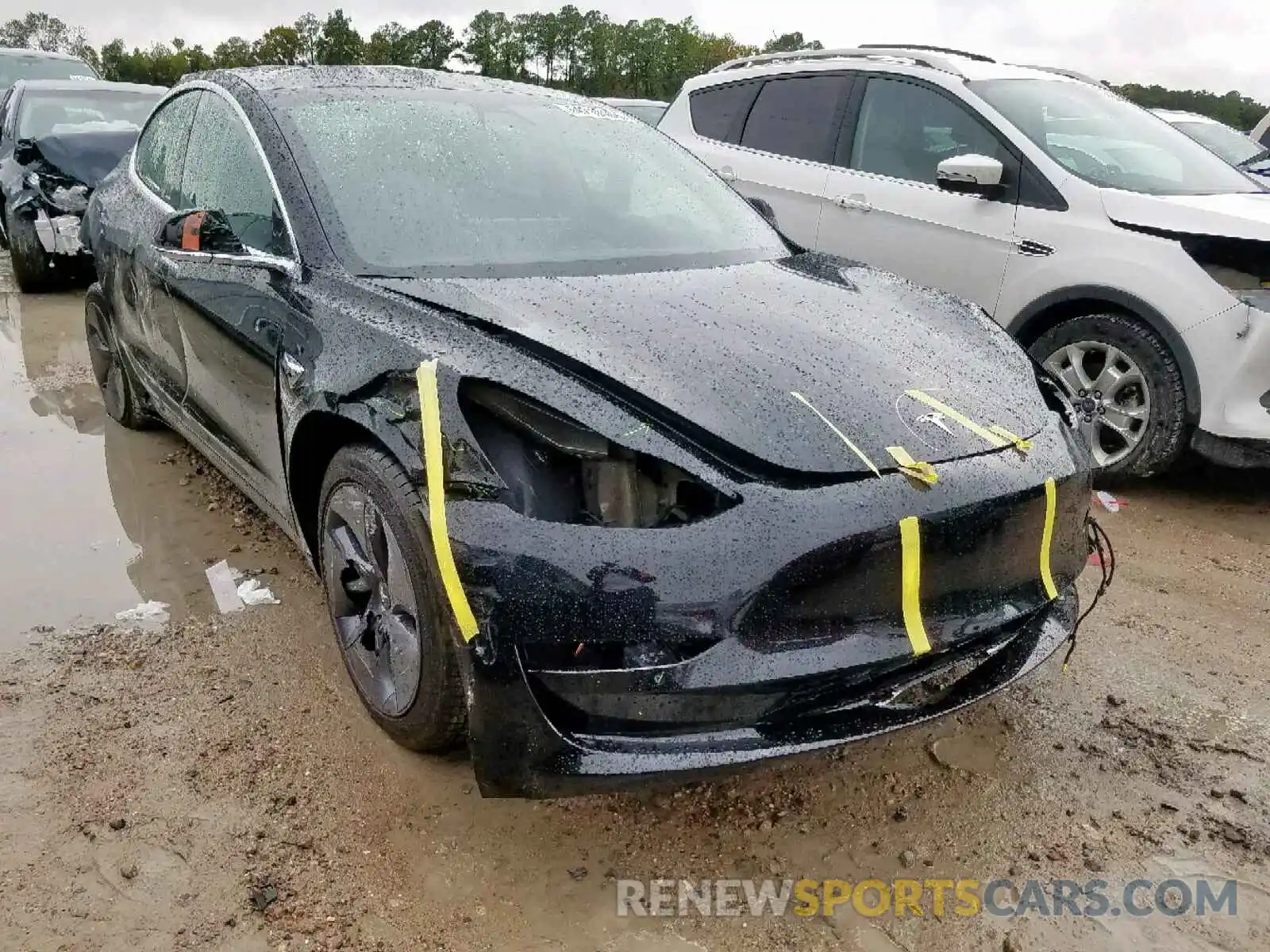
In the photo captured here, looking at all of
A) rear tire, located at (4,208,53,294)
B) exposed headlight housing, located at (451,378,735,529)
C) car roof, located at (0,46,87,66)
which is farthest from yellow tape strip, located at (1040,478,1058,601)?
car roof, located at (0,46,87,66)

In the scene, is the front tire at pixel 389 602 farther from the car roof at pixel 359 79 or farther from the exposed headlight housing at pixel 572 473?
the car roof at pixel 359 79

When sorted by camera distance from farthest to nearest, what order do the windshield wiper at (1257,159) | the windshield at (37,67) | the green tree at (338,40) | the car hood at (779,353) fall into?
1. the green tree at (338,40)
2. the windshield at (37,67)
3. the windshield wiper at (1257,159)
4. the car hood at (779,353)

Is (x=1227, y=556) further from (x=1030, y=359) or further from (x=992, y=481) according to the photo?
(x=992, y=481)

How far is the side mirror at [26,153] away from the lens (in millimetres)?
7953

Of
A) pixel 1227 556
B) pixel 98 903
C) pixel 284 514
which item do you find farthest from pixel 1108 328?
pixel 98 903

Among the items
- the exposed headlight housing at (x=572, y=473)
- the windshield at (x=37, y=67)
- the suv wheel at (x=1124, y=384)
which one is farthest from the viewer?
the windshield at (x=37, y=67)

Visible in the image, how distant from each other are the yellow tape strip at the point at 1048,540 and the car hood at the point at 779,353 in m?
0.17

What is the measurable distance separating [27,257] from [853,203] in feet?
20.6

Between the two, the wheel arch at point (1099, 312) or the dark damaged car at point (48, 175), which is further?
the dark damaged car at point (48, 175)

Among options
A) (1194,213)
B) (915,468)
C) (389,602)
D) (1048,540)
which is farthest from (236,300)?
(1194,213)

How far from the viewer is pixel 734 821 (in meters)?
2.32

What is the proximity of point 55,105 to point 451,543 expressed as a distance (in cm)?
874

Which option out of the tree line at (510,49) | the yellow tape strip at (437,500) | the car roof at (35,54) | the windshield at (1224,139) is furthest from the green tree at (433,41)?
the yellow tape strip at (437,500)

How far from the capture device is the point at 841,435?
2.14m
